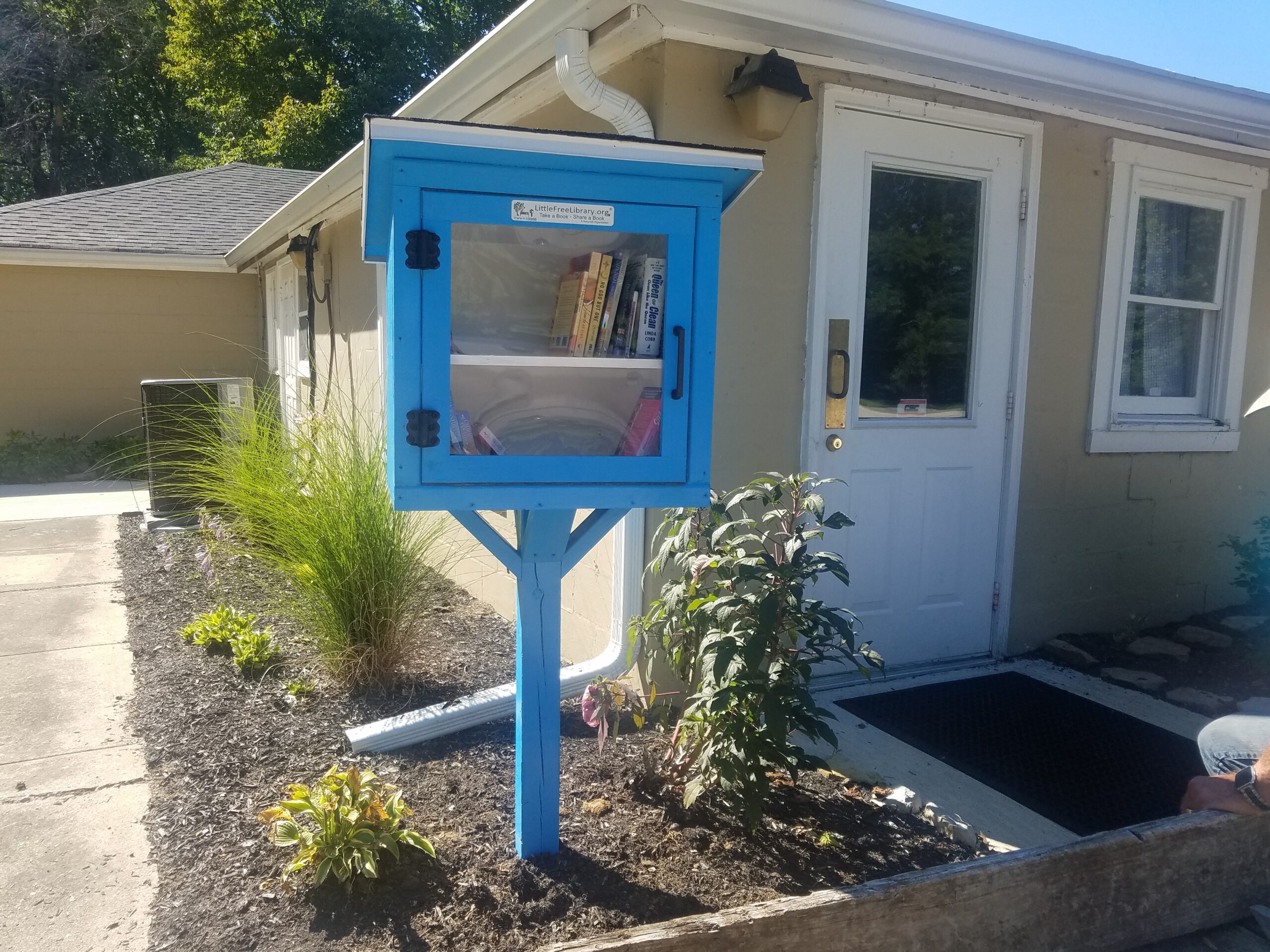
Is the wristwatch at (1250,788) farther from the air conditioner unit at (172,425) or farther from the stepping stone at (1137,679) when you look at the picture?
the air conditioner unit at (172,425)

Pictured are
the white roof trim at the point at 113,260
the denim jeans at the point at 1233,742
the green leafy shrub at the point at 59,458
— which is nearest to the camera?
the denim jeans at the point at 1233,742

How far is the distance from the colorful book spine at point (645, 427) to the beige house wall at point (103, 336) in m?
9.46

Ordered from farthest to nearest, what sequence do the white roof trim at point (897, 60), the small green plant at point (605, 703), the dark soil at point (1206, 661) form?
the dark soil at point (1206, 661) < the white roof trim at point (897, 60) < the small green plant at point (605, 703)

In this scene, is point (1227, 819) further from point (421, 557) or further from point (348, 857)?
point (421, 557)

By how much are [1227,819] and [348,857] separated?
224cm

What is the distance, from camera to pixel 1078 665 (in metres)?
4.44

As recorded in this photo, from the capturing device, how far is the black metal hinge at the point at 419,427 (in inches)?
81.7

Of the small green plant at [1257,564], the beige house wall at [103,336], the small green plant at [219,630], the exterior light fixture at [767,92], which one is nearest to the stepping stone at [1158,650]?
the small green plant at [1257,564]

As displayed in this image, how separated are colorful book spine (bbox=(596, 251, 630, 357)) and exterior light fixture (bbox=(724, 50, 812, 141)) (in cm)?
141

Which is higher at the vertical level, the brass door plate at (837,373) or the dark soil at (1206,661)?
the brass door plate at (837,373)

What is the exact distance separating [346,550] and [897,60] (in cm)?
283

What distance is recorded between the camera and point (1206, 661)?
4535 millimetres

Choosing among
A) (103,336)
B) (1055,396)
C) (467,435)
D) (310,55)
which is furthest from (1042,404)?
(310,55)

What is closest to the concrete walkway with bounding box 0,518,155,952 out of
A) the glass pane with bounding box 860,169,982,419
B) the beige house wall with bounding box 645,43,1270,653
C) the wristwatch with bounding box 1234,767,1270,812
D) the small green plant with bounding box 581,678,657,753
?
the small green plant with bounding box 581,678,657,753
